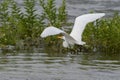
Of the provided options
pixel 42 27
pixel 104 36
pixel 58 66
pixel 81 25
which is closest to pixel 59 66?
pixel 58 66

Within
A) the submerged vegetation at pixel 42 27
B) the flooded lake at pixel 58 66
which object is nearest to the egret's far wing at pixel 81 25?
the submerged vegetation at pixel 42 27

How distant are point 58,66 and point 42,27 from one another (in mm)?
3208

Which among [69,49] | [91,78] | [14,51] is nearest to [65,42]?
[69,49]

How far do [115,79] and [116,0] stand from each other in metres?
14.7

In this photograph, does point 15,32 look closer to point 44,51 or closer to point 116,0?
point 44,51

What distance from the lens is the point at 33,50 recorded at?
1236cm

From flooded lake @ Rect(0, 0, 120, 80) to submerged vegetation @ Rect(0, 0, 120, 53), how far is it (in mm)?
338

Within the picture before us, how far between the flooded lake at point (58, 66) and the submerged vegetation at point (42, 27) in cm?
34

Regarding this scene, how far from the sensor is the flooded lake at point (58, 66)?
30.7 feet

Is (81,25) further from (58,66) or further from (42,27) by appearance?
(58,66)

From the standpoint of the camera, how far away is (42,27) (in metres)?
13.4

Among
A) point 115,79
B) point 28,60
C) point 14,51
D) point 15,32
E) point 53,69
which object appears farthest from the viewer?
point 15,32

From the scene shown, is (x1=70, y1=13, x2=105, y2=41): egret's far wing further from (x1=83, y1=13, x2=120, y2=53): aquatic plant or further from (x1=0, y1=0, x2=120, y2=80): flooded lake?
(x1=0, y1=0, x2=120, y2=80): flooded lake

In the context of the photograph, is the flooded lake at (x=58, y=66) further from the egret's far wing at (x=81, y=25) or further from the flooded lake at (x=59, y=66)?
the egret's far wing at (x=81, y=25)
